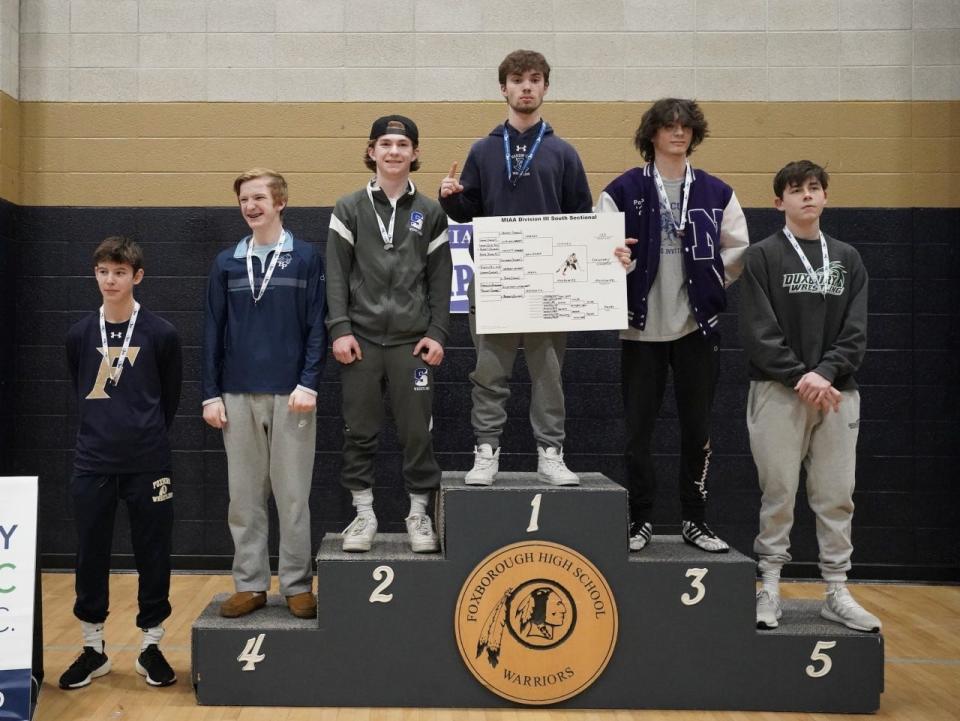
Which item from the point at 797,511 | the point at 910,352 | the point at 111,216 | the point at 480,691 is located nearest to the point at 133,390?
the point at 480,691

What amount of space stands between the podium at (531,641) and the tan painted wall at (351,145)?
8.58 ft

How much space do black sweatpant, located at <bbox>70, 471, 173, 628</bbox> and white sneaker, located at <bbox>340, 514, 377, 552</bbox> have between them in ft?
2.21

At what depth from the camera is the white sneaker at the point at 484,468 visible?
3336 mm

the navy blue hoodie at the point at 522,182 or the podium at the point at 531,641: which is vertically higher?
the navy blue hoodie at the point at 522,182

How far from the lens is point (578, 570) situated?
10.5ft

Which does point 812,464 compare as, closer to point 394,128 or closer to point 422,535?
point 422,535

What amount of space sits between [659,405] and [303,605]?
1.51 m

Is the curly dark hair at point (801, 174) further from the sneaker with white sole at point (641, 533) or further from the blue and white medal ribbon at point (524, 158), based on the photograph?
the sneaker with white sole at point (641, 533)

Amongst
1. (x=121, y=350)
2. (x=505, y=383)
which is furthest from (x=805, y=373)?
(x=121, y=350)

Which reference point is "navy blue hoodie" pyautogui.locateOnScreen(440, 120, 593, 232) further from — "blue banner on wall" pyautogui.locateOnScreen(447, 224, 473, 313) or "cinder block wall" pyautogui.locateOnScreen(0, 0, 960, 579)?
"cinder block wall" pyautogui.locateOnScreen(0, 0, 960, 579)

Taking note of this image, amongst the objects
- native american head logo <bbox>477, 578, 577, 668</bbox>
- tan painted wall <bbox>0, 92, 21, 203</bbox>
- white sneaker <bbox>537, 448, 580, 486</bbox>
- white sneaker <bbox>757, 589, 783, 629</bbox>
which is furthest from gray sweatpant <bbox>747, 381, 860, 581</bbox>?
tan painted wall <bbox>0, 92, 21, 203</bbox>

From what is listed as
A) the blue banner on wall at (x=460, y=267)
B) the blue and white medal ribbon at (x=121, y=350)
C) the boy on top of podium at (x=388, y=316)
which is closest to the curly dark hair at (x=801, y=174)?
the boy on top of podium at (x=388, y=316)

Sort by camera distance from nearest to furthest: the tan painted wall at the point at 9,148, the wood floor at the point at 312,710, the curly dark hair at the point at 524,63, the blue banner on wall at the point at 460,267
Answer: the wood floor at the point at 312,710, the curly dark hair at the point at 524,63, the tan painted wall at the point at 9,148, the blue banner on wall at the point at 460,267

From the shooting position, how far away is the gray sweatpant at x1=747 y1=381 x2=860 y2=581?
10.7ft
